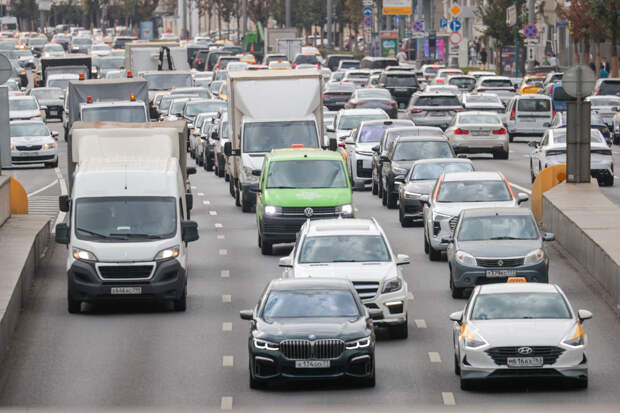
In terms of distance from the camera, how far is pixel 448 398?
1833 centimetres

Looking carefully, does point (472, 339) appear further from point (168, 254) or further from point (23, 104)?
point (23, 104)

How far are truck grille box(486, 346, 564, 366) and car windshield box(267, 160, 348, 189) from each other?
12810mm

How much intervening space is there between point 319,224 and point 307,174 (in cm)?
723

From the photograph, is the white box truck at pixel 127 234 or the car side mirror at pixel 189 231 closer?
the white box truck at pixel 127 234

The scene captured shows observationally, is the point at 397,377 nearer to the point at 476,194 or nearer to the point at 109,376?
the point at 109,376

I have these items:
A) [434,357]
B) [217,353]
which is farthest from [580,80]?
[217,353]

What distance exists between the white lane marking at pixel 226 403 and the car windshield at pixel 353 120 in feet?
98.0

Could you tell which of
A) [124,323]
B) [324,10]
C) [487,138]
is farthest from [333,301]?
[324,10]

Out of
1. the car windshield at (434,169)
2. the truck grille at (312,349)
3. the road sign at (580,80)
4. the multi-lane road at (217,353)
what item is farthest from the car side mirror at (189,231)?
the road sign at (580,80)

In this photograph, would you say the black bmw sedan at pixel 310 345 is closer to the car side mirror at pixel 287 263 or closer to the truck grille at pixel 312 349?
the truck grille at pixel 312 349

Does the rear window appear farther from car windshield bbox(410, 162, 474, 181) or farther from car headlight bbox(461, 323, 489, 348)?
car headlight bbox(461, 323, 489, 348)

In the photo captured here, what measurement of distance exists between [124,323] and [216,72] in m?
60.0

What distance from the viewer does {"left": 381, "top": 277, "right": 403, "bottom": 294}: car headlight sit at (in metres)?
21.8

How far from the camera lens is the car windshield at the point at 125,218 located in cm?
2441
